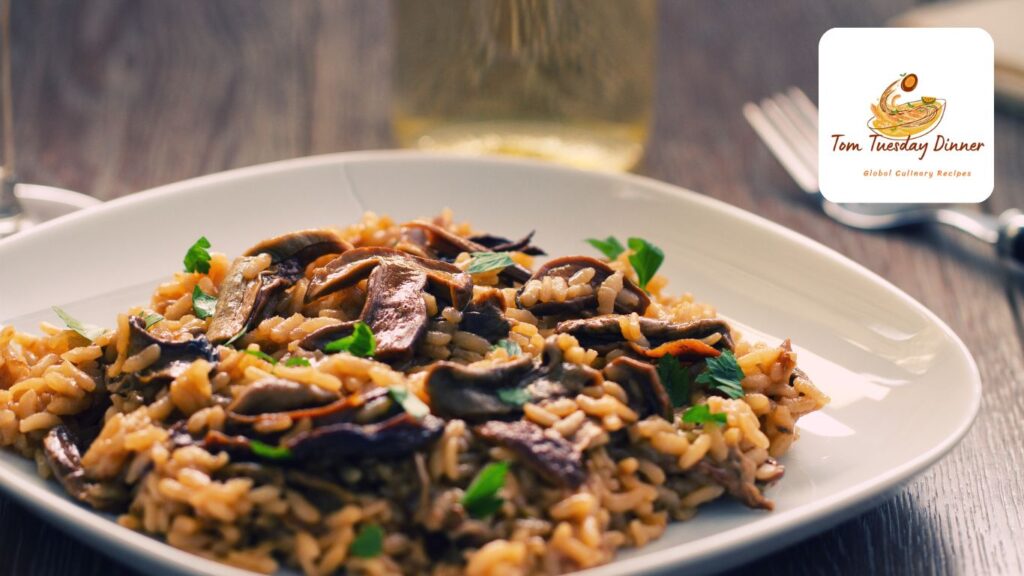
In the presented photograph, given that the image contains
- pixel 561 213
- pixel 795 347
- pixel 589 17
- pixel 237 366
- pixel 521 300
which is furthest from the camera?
pixel 589 17

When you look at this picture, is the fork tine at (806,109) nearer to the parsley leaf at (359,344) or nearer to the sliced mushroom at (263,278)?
the sliced mushroom at (263,278)

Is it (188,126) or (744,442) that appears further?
(188,126)

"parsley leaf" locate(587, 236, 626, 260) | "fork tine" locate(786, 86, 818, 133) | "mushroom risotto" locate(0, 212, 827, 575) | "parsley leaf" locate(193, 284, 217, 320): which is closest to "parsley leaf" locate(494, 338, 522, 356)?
"mushroom risotto" locate(0, 212, 827, 575)

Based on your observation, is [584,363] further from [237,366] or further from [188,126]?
[188,126]

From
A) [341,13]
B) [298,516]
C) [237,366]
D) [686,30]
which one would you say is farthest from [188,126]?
[298,516]

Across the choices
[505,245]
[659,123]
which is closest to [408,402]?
[505,245]

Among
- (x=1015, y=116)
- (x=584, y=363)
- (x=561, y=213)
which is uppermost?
(x=584, y=363)

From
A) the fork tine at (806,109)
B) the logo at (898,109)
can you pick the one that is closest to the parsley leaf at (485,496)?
the logo at (898,109)

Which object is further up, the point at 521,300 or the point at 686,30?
the point at 521,300
